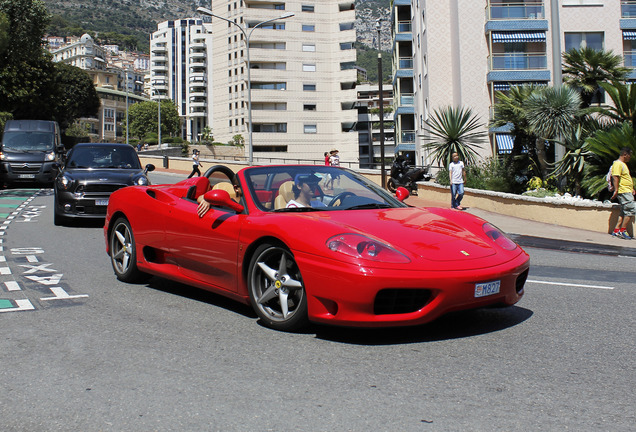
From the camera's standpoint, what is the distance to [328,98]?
8669cm

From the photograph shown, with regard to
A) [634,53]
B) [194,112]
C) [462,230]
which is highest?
[194,112]

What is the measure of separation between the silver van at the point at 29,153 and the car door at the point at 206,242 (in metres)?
19.6

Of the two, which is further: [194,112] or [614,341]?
[194,112]

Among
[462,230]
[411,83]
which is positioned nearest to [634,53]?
[411,83]

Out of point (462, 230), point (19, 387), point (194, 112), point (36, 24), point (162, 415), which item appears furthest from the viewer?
point (194, 112)

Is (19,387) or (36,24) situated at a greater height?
(36,24)

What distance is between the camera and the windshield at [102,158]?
565 inches

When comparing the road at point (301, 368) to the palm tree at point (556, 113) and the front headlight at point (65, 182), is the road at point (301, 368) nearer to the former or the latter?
the front headlight at point (65, 182)

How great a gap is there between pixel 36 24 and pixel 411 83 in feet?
126

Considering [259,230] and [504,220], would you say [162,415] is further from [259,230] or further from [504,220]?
[504,220]

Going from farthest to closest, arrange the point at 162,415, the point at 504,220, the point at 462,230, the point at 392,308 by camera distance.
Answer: the point at 504,220 < the point at 462,230 < the point at 392,308 < the point at 162,415

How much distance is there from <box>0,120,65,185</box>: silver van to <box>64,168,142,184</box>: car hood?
36.9 ft

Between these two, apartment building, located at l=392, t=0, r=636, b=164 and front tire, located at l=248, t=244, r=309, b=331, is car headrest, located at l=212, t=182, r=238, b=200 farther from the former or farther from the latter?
apartment building, located at l=392, t=0, r=636, b=164

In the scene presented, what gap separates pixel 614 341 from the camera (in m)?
4.73
